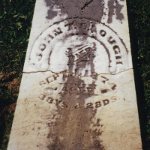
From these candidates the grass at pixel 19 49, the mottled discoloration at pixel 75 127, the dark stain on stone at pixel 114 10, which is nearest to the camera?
the mottled discoloration at pixel 75 127

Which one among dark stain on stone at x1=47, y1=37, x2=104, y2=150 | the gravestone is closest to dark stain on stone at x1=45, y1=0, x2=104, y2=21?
the gravestone

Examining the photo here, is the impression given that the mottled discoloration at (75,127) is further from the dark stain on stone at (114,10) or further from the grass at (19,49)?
the dark stain on stone at (114,10)

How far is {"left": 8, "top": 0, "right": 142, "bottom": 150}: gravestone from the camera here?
1.61 m

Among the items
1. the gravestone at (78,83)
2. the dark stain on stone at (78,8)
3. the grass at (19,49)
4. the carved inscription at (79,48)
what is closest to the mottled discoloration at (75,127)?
the gravestone at (78,83)

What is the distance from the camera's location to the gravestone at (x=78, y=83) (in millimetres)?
1610

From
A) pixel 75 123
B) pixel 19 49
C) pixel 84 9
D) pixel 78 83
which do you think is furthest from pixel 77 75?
pixel 19 49

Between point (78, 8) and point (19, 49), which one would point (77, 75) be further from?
point (19, 49)

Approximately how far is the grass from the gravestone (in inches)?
21.3

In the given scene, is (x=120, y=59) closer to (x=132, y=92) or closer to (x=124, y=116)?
(x=132, y=92)

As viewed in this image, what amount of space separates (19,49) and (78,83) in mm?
1276

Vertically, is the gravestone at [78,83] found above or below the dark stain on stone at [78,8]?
below

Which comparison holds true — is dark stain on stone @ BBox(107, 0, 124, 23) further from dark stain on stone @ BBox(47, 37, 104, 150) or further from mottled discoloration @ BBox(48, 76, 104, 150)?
mottled discoloration @ BBox(48, 76, 104, 150)

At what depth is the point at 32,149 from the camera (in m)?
1.61

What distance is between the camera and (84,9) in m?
1.92
